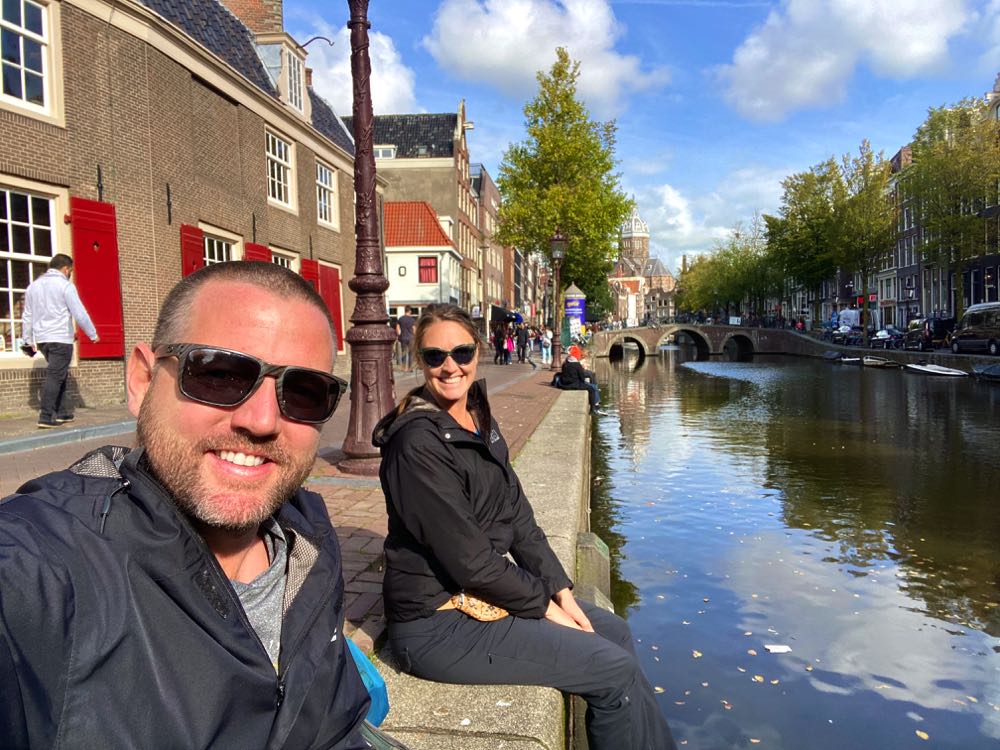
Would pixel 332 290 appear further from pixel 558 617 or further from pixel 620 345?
pixel 620 345

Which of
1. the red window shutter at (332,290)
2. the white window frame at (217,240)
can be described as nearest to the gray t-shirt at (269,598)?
the white window frame at (217,240)

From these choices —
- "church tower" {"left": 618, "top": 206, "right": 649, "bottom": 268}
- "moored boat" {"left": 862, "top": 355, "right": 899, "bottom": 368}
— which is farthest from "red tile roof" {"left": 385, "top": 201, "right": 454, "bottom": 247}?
"church tower" {"left": 618, "top": 206, "right": 649, "bottom": 268}

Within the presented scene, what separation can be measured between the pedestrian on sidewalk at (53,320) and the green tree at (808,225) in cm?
3786

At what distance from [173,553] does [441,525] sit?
4.05 ft

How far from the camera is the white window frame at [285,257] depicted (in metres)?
16.7

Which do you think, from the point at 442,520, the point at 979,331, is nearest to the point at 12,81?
the point at 442,520

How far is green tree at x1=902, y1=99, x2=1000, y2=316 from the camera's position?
29.0 metres

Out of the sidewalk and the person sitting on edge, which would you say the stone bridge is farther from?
the sidewalk

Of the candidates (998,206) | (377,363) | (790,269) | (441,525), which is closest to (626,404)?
(377,363)

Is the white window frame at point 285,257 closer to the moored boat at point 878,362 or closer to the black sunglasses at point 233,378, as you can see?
the black sunglasses at point 233,378

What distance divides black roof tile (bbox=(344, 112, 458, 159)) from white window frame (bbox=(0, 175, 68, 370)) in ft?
105

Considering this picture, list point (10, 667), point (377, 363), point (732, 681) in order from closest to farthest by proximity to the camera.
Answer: point (10, 667) < point (732, 681) < point (377, 363)

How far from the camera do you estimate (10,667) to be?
0.86m

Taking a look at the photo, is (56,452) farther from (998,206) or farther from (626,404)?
(998,206)
